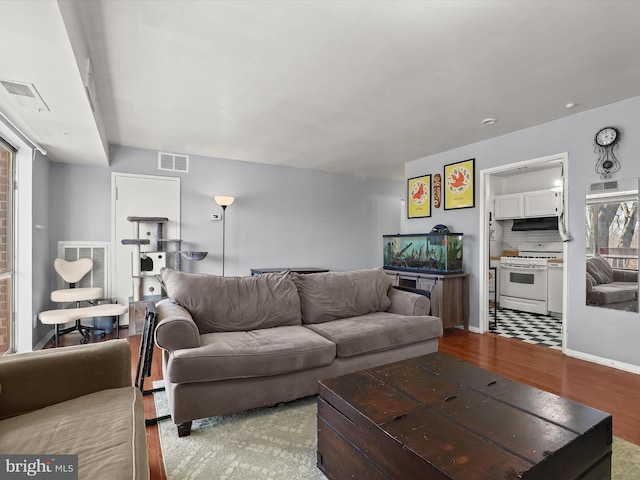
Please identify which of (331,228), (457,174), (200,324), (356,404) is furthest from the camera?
(331,228)

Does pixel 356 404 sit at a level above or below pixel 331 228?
below

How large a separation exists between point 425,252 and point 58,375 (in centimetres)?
403

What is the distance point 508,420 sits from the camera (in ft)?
4.17

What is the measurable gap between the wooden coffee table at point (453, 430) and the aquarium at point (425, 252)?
104 inches

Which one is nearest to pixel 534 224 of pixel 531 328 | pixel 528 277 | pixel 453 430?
pixel 528 277

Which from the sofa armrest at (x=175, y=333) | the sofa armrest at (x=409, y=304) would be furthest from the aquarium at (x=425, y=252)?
the sofa armrest at (x=175, y=333)

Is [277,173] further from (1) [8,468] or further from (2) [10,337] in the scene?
(1) [8,468]

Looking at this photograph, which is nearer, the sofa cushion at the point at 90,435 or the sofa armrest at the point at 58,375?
the sofa cushion at the point at 90,435

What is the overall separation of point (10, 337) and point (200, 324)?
2322mm

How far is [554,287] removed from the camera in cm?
473

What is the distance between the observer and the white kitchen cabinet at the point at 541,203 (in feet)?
16.5

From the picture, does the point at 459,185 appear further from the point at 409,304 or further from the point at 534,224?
the point at 409,304

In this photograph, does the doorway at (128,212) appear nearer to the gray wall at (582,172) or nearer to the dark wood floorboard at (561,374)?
the dark wood floorboard at (561,374)

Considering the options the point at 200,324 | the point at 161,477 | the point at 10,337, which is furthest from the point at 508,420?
the point at 10,337
